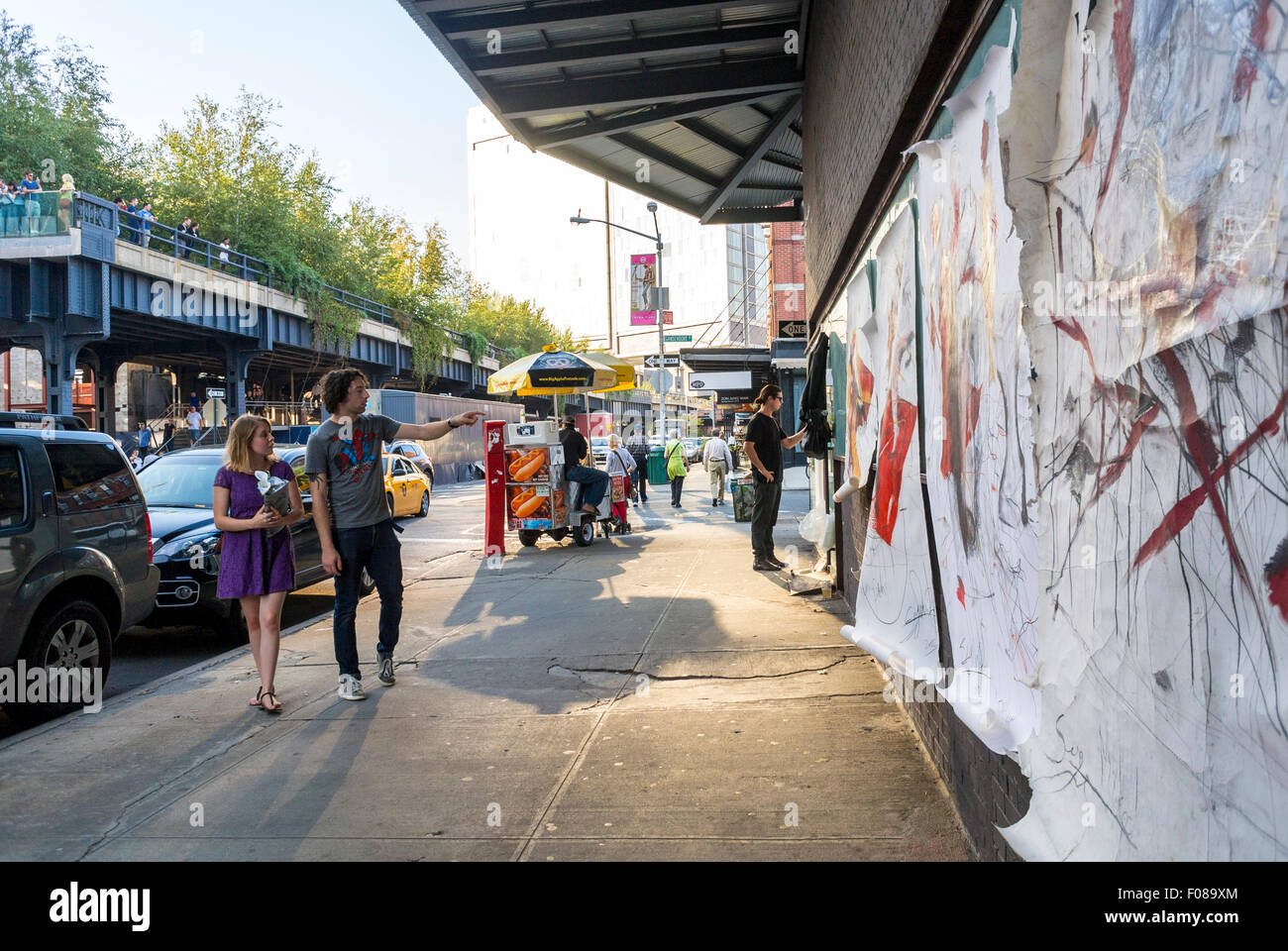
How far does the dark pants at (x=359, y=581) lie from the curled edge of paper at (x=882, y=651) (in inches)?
113

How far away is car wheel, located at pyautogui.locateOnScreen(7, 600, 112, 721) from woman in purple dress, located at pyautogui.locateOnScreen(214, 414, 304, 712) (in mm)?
1071

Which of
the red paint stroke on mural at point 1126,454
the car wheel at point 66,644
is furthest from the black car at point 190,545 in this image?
the red paint stroke on mural at point 1126,454

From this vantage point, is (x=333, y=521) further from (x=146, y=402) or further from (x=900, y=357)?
(x=146, y=402)

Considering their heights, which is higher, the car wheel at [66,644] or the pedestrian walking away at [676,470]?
the pedestrian walking away at [676,470]

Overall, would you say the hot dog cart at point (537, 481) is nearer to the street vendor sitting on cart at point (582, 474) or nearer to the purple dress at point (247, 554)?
the street vendor sitting on cart at point (582, 474)

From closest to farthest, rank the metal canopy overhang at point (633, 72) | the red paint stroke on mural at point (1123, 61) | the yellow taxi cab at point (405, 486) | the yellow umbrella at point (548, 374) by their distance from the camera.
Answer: the red paint stroke on mural at point (1123, 61), the metal canopy overhang at point (633, 72), the yellow umbrella at point (548, 374), the yellow taxi cab at point (405, 486)

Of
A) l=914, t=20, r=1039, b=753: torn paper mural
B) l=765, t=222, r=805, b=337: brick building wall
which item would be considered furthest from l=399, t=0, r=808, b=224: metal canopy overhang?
l=765, t=222, r=805, b=337: brick building wall

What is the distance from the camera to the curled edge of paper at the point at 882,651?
452cm

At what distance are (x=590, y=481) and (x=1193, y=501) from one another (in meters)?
12.5

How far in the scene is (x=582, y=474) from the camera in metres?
13.9

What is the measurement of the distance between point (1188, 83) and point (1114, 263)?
38 cm

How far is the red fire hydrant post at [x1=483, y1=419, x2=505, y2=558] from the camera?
13.0 metres

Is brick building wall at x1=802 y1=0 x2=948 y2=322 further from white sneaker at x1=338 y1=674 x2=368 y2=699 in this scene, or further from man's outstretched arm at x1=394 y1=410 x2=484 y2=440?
white sneaker at x1=338 y1=674 x2=368 y2=699

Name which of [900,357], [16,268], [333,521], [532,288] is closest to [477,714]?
[333,521]
